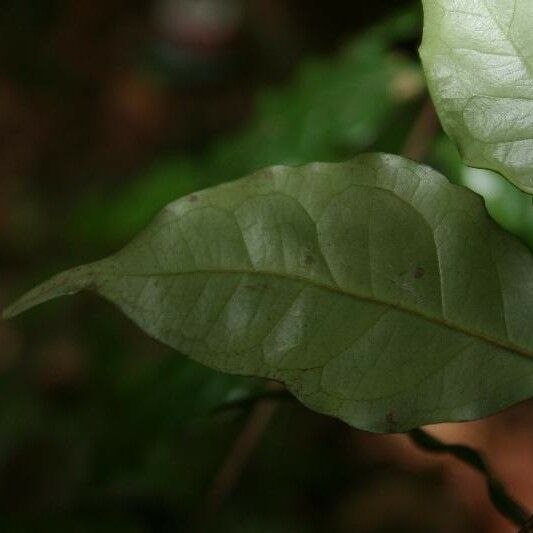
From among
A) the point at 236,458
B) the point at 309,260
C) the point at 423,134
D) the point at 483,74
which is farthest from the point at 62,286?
the point at 423,134

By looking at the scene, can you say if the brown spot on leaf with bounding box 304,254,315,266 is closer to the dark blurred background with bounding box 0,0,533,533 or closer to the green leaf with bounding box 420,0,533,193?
the green leaf with bounding box 420,0,533,193

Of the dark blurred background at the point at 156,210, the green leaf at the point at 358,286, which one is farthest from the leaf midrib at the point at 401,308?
the dark blurred background at the point at 156,210

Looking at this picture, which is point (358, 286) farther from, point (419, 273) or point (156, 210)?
point (156, 210)

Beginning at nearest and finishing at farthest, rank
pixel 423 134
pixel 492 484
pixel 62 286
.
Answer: pixel 62 286, pixel 492 484, pixel 423 134

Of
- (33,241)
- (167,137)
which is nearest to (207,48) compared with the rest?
(167,137)

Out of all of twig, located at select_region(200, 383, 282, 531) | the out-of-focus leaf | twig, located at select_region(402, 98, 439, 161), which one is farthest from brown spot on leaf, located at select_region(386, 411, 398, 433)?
the out-of-focus leaf

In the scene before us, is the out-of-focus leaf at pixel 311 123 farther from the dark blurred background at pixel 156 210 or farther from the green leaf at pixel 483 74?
the green leaf at pixel 483 74
